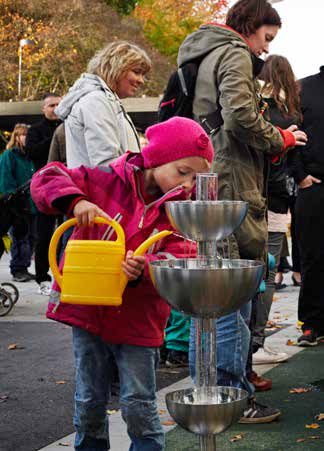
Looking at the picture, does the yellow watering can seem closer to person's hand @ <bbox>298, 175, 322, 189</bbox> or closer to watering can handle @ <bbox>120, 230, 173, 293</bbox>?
watering can handle @ <bbox>120, 230, 173, 293</bbox>

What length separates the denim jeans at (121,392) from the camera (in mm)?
3453

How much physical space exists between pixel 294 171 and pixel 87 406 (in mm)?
4266

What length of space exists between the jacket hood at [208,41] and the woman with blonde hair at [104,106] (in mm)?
482

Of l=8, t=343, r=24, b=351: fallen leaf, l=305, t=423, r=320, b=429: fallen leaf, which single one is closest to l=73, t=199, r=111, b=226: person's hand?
l=305, t=423, r=320, b=429: fallen leaf

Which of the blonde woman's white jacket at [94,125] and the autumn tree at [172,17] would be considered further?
the autumn tree at [172,17]

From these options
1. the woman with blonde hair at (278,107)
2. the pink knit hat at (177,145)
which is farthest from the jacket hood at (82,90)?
the pink knit hat at (177,145)

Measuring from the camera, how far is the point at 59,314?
350 cm

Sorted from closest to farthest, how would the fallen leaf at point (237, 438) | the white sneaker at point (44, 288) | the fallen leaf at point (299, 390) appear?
the fallen leaf at point (237, 438), the fallen leaf at point (299, 390), the white sneaker at point (44, 288)

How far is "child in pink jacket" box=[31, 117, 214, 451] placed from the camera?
3.30m

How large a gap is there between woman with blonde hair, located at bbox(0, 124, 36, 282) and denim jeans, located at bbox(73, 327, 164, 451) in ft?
22.4

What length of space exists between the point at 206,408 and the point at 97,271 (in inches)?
28.6

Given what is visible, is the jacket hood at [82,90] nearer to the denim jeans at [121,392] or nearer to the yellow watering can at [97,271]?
the denim jeans at [121,392]

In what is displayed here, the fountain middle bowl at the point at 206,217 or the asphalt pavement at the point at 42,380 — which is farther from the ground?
the fountain middle bowl at the point at 206,217

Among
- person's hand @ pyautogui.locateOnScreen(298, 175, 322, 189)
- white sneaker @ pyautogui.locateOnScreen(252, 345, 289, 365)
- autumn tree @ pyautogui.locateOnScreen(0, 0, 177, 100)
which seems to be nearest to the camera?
white sneaker @ pyautogui.locateOnScreen(252, 345, 289, 365)
